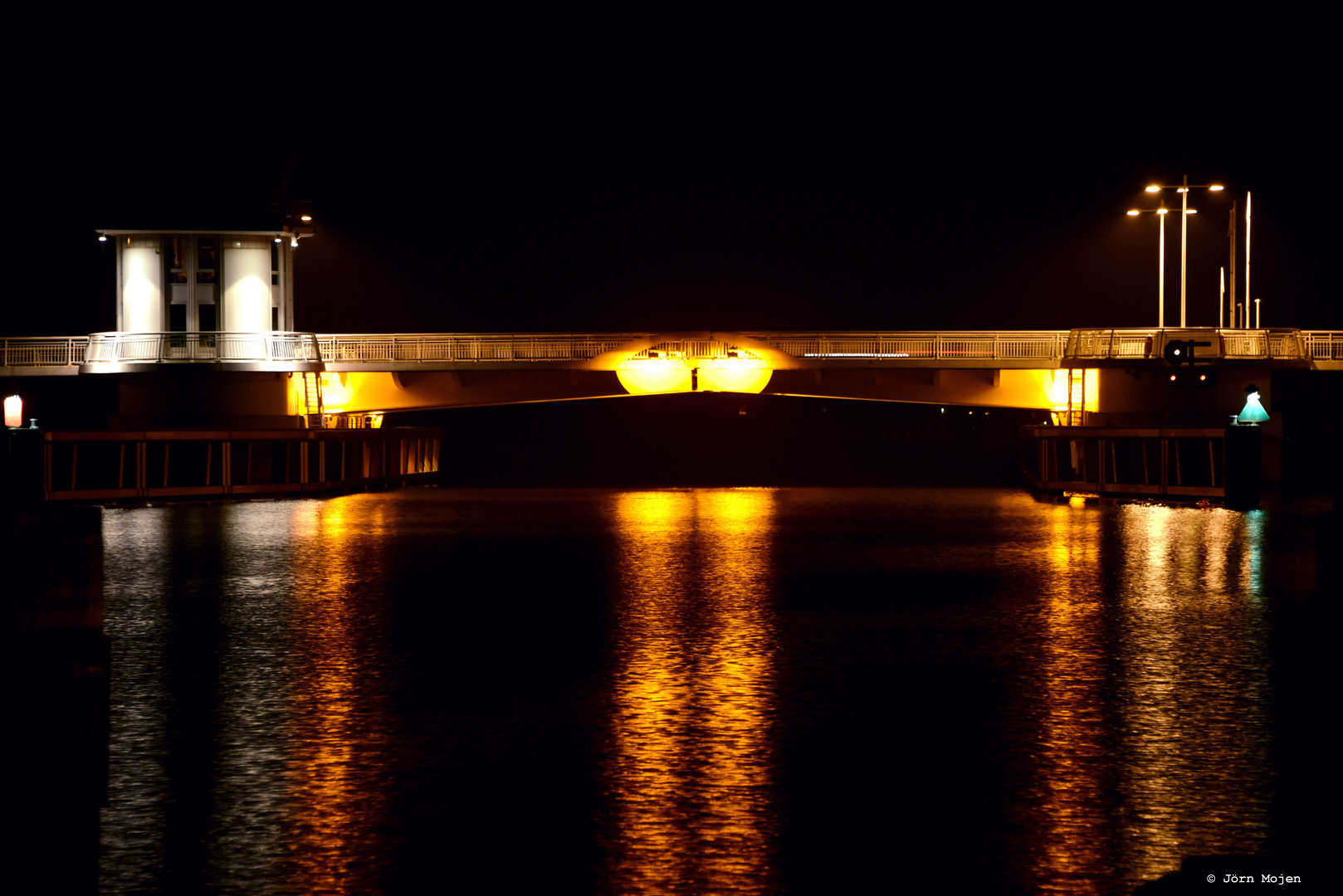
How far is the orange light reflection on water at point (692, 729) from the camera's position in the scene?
8.76m

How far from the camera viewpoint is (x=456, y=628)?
1800 cm

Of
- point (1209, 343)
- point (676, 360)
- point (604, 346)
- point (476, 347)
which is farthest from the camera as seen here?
point (676, 360)

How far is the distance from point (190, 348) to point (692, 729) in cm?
4337

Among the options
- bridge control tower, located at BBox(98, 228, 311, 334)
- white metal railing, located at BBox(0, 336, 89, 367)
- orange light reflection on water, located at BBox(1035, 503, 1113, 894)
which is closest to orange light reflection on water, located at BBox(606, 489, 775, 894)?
orange light reflection on water, located at BBox(1035, 503, 1113, 894)

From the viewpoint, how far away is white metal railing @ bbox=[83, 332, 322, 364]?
170ft

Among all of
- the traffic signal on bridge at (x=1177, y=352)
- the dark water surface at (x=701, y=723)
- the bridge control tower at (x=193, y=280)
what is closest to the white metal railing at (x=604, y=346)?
the traffic signal on bridge at (x=1177, y=352)

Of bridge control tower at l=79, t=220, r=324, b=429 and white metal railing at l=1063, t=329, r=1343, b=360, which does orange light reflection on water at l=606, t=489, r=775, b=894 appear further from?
white metal railing at l=1063, t=329, r=1343, b=360

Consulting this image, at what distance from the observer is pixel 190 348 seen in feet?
171

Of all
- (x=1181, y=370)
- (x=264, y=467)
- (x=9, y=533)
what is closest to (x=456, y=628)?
(x=9, y=533)

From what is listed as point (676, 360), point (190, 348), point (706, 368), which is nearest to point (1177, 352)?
point (706, 368)

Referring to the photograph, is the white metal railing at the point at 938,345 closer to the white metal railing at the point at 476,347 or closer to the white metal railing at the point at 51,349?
the white metal railing at the point at 476,347

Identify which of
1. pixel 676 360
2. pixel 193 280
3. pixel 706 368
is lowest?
pixel 706 368

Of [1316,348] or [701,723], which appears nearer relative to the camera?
[701,723]

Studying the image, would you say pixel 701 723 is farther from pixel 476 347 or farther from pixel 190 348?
pixel 476 347
